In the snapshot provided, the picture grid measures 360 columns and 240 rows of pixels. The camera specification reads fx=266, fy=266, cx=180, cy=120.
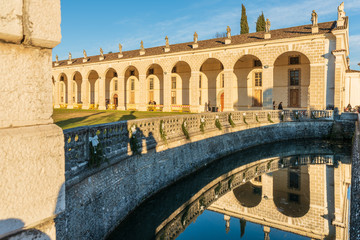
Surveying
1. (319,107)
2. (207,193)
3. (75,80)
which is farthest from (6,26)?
(75,80)

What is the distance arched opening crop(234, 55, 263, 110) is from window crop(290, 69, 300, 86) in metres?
3.17

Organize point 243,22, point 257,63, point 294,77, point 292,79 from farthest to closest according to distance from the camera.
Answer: point 243,22 < point 257,63 < point 292,79 < point 294,77

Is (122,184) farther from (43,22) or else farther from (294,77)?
(294,77)

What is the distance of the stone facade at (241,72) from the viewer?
2298 centimetres

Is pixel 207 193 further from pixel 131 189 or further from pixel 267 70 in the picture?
pixel 267 70

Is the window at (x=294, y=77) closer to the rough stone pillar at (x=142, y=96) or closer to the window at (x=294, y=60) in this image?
the window at (x=294, y=60)

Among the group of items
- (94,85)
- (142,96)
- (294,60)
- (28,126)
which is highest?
(294,60)

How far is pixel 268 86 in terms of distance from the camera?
24.7 metres

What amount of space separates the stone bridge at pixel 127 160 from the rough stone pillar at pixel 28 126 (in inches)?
130

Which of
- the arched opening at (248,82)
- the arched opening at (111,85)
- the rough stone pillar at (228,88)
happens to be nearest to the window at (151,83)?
the arched opening at (111,85)

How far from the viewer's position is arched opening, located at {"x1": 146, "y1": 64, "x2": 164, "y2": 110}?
37.0m

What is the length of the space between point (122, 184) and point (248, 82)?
1044 inches

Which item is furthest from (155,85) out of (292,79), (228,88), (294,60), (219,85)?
(294,60)

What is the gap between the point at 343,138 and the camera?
20.9 m
